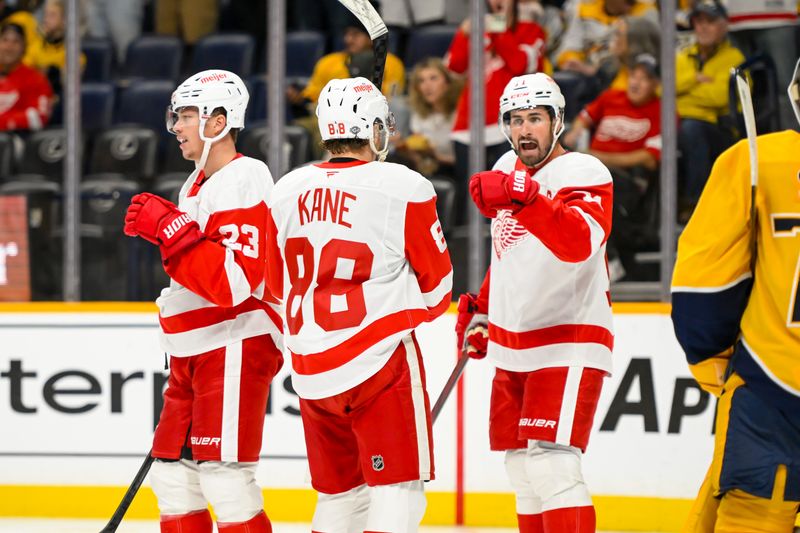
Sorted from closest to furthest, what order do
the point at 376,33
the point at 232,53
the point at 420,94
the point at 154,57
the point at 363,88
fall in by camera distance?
the point at 363,88, the point at 376,33, the point at 420,94, the point at 232,53, the point at 154,57

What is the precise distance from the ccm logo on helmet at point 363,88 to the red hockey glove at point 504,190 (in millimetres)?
317

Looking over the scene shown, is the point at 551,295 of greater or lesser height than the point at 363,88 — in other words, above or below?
below

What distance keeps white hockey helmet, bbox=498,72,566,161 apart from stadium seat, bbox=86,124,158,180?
7.98ft

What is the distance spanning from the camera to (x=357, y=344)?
270cm

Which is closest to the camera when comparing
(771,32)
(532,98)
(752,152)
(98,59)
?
(752,152)

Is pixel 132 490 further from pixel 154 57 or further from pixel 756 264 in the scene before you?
pixel 154 57

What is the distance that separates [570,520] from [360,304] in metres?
0.82

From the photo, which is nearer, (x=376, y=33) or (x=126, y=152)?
(x=376, y=33)

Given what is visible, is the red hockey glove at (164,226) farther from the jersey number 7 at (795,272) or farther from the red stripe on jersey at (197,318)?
the jersey number 7 at (795,272)

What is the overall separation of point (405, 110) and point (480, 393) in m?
1.23

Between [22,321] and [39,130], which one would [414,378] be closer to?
[22,321]

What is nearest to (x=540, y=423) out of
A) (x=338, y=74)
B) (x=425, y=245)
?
(x=425, y=245)

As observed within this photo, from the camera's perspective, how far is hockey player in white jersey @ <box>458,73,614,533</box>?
3.10 m

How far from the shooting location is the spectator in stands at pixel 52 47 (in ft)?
17.4
